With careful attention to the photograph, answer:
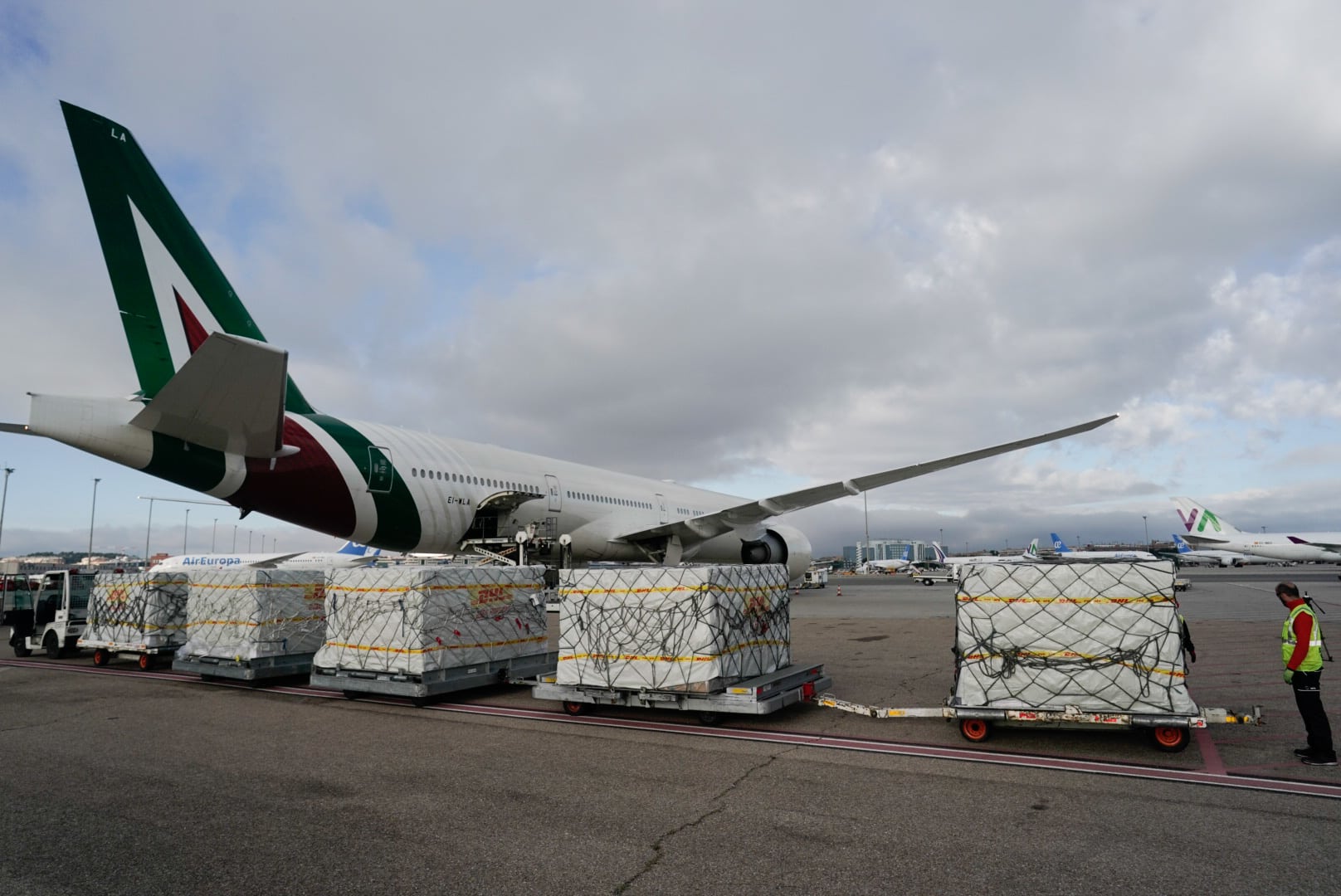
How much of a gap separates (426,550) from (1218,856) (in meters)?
18.5

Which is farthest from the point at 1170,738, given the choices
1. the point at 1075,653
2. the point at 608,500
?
the point at 608,500

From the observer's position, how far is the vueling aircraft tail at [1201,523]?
8188 cm

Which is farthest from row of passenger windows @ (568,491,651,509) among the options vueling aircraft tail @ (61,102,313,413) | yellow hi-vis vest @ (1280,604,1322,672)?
yellow hi-vis vest @ (1280,604,1322,672)

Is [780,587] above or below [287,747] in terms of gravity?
above

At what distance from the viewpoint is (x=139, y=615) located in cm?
1569

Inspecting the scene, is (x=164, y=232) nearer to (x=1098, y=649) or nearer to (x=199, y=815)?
(x=199, y=815)

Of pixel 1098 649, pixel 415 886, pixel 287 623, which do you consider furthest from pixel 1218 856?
pixel 287 623

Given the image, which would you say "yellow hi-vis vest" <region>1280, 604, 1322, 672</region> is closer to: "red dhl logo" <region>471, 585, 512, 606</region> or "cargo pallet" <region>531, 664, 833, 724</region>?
"cargo pallet" <region>531, 664, 833, 724</region>

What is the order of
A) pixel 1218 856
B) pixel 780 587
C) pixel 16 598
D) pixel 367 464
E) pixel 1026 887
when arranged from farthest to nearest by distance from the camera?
pixel 16 598 < pixel 367 464 < pixel 780 587 < pixel 1218 856 < pixel 1026 887

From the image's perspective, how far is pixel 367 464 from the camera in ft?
56.5

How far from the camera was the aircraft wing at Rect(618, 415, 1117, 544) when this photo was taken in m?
18.6

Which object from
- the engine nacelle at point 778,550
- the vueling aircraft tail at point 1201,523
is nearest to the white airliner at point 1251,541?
the vueling aircraft tail at point 1201,523

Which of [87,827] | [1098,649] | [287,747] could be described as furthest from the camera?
[287,747]

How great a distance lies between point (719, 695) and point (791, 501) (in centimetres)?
1465
